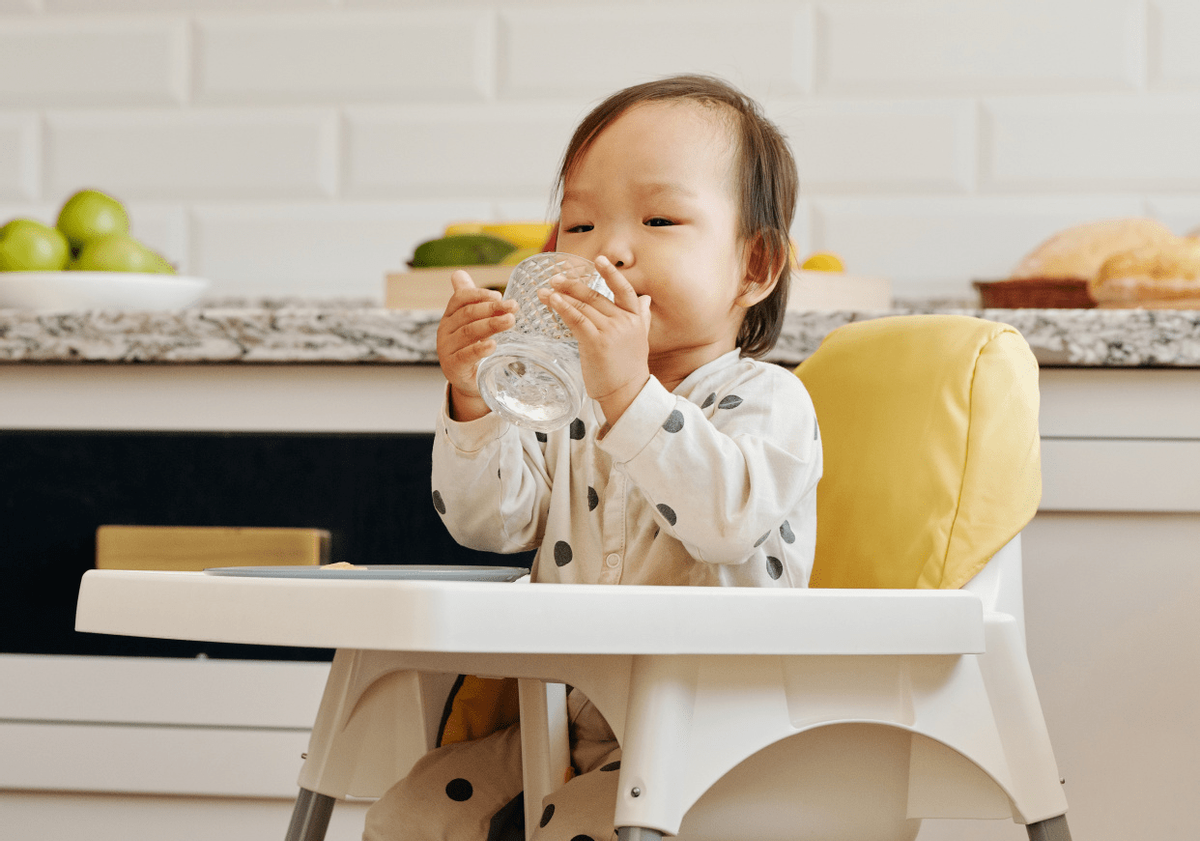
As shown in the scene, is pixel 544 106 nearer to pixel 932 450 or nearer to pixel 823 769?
pixel 932 450

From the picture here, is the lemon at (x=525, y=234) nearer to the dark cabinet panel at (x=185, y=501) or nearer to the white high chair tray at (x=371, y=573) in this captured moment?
the dark cabinet panel at (x=185, y=501)

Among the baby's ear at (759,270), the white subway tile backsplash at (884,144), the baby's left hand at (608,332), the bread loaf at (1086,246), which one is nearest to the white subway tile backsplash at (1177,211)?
Answer: the bread loaf at (1086,246)

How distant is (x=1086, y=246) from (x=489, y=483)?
1.11 metres

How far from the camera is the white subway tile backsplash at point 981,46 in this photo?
69.0 inches

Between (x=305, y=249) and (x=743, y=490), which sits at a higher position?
(x=305, y=249)

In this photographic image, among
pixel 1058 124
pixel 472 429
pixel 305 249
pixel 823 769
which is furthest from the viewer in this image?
pixel 305 249

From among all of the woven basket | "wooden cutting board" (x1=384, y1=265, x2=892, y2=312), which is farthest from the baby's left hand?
the woven basket

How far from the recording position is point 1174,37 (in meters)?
1.75

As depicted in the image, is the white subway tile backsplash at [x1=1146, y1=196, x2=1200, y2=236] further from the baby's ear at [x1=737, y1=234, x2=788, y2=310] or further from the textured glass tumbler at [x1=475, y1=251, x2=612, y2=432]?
the textured glass tumbler at [x1=475, y1=251, x2=612, y2=432]

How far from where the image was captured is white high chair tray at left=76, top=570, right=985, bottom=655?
495 millimetres

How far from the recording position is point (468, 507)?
84cm

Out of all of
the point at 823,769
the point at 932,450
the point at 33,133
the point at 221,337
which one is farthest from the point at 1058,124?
the point at 33,133

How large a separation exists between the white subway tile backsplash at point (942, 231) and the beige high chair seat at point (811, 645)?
93cm

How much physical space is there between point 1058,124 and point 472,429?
1.33 m
